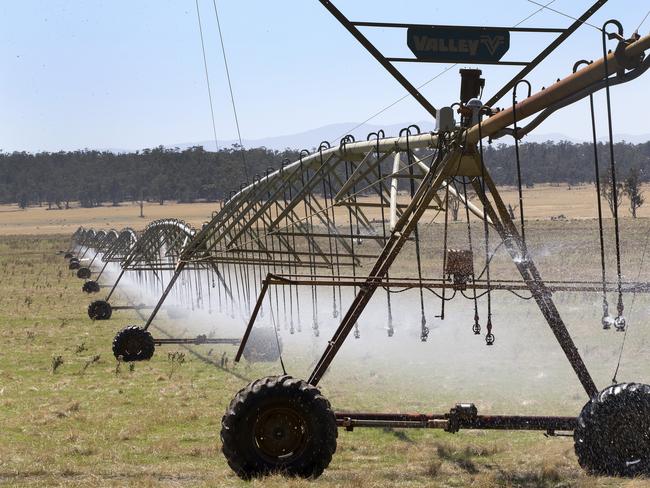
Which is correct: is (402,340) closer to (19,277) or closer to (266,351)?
(266,351)

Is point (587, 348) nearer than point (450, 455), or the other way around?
point (450, 455)

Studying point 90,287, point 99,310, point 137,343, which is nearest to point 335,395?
point 137,343

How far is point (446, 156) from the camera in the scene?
13.2 metres

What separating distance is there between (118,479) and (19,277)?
174ft

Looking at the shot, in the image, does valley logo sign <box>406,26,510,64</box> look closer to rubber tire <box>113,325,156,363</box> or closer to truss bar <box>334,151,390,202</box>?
truss bar <box>334,151,390,202</box>

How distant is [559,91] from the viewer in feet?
36.2

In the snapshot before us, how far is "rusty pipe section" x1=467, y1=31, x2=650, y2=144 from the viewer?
10.0 m

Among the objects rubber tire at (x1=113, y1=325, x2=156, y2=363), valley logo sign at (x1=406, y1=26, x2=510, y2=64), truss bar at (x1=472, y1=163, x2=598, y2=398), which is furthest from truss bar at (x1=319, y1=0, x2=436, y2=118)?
rubber tire at (x1=113, y1=325, x2=156, y2=363)

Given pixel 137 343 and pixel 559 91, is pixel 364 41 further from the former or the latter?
pixel 137 343

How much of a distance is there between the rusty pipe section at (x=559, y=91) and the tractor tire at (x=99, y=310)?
1050 inches

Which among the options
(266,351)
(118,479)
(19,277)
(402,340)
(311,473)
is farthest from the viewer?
(19,277)

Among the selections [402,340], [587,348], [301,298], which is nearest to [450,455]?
[587,348]

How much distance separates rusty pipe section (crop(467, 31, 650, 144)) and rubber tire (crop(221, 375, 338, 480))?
4531 mm

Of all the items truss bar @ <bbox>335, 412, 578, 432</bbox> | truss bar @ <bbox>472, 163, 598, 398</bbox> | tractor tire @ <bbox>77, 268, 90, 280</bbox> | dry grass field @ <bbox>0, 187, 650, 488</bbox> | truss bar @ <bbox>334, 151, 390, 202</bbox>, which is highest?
truss bar @ <bbox>334, 151, 390, 202</bbox>
